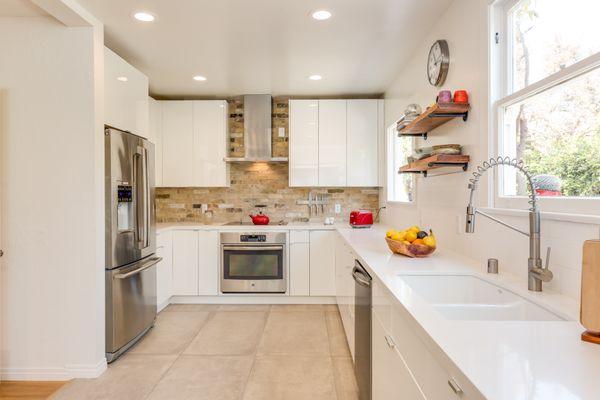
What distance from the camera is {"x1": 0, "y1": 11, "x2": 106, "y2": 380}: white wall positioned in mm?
2516

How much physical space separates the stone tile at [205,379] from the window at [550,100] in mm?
1958

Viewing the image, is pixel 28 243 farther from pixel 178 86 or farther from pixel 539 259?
pixel 539 259

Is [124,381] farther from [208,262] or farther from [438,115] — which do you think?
[438,115]

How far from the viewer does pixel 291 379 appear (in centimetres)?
250

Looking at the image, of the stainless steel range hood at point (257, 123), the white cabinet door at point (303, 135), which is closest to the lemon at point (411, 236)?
the white cabinet door at point (303, 135)

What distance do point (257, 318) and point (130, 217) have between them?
5.36 feet

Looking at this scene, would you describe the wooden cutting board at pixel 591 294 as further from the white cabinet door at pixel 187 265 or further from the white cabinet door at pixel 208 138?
the white cabinet door at pixel 208 138

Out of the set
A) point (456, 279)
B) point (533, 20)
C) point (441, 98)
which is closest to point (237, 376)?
point (456, 279)

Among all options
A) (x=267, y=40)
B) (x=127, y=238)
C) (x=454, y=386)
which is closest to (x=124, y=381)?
(x=127, y=238)

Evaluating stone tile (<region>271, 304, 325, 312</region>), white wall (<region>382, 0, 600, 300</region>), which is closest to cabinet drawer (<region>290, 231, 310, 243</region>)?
stone tile (<region>271, 304, 325, 312</region>)

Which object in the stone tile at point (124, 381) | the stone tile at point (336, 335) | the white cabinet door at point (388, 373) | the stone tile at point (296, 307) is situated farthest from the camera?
the stone tile at point (296, 307)

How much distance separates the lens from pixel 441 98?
2.18 m

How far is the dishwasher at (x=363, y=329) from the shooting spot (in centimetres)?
193

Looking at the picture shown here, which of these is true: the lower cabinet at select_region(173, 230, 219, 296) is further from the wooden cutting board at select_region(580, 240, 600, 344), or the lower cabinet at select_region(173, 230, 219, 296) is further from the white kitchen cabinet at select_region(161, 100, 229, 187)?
the wooden cutting board at select_region(580, 240, 600, 344)
